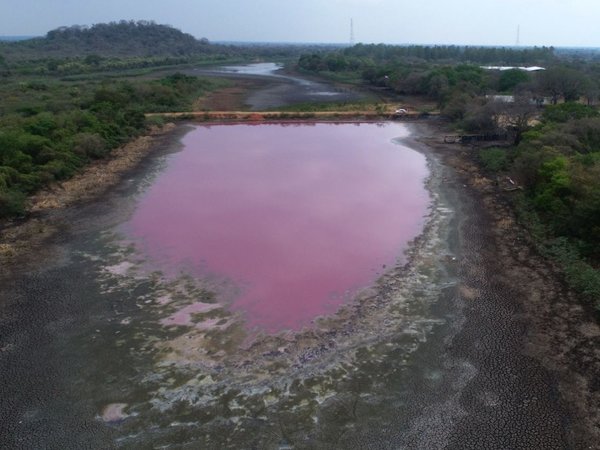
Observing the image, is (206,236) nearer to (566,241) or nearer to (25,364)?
(25,364)

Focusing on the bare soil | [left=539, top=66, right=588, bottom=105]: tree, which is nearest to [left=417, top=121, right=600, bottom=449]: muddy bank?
the bare soil

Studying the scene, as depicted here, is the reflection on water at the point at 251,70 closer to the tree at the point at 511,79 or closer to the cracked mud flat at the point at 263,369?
the tree at the point at 511,79

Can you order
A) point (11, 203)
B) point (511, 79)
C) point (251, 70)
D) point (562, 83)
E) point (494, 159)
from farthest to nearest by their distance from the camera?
1. point (251, 70)
2. point (511, 79)
3. point (562, 83)
4. point (494, 159)
5. point (11, 203)

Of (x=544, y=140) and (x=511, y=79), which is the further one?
(x=511, y=79)

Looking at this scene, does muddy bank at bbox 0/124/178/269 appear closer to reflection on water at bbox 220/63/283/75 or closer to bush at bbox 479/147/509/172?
bush at bbox 479/147/509/172

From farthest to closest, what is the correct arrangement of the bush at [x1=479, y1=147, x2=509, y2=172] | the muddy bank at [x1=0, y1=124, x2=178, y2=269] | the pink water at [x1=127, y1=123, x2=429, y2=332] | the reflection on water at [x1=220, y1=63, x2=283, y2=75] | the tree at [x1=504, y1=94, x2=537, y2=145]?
the reflection on water at [x1=220, y1=63, x2=283, y2=75], the tree at [x1=504, y1=94, x2=537, y2=145], the bush at [x1=479, y1=147, x2=509, y2=172], the muddy bank at [x1=0, y1=124, x2=178, y2=269], the pink water at [x1=127, y1=123, x2=429, y2=332]

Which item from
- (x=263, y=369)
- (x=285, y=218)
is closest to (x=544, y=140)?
(x=285, y=218)

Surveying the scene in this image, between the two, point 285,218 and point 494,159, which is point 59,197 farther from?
point 494,159
